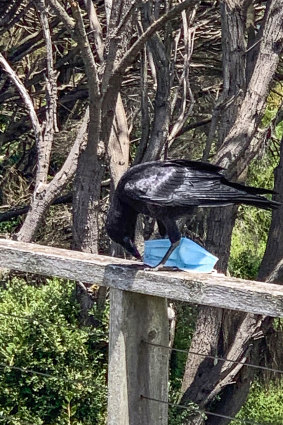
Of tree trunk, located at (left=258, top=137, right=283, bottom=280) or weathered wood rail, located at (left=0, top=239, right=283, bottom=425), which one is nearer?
weathered wood rail, located at (left=0, top=239, right=283, bottom=425)

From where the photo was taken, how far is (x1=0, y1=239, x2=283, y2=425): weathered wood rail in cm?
235

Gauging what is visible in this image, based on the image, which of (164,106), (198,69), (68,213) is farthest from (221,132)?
(68,213)

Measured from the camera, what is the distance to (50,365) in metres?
5.52

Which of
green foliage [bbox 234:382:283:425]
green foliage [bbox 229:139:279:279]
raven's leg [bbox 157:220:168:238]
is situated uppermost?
raven's leg [bbox 157:220:168:238]

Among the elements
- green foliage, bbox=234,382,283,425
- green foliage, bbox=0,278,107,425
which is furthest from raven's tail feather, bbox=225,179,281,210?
green foliage, bbox=234,382,283,425

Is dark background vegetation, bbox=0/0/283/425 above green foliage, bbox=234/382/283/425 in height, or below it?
above

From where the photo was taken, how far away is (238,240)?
8539 millimetres

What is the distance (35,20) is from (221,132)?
106 inches

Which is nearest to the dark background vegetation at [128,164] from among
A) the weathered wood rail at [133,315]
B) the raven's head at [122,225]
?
the raven's head at [122,225]

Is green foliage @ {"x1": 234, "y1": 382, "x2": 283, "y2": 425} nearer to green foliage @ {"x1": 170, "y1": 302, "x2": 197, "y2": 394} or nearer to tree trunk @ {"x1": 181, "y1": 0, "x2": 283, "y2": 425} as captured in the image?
green foliage @ {"x1": 170, "y1": 302, "x2": 197, "y2": 394}

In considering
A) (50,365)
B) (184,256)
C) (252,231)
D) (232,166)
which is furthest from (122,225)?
(252,231)

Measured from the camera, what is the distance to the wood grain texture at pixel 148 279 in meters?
2.12

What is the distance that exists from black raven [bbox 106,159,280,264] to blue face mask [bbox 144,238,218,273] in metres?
0.03

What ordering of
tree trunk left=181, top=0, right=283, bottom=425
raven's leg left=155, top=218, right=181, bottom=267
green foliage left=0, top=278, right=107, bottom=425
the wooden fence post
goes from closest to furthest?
1. the wooden fence post
2. raven's leg left=155, top=218, right=181, bottom=267
3. green foliage left=0, top=278, right=107, bottom=425
4. tree trunk left=181, top=0, right=283, bottom=425
